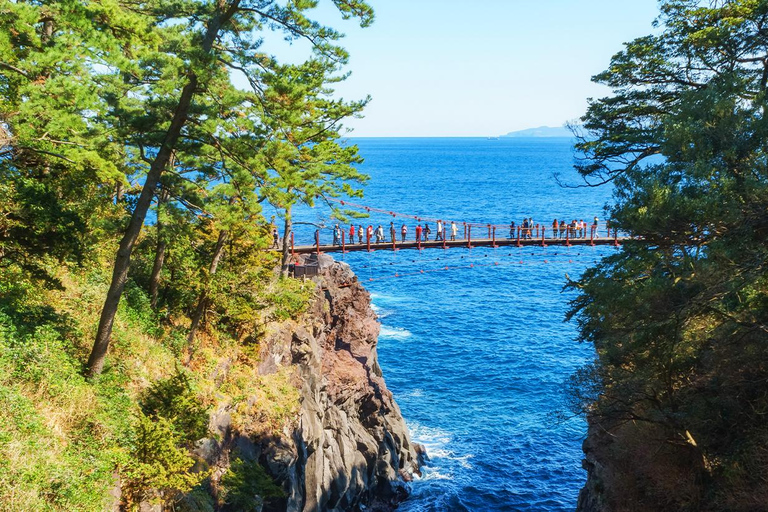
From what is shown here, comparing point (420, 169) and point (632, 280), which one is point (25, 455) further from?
point (420, 169)

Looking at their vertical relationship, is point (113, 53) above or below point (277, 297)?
above

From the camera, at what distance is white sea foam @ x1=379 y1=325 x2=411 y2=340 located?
46094mm

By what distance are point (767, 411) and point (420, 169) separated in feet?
532

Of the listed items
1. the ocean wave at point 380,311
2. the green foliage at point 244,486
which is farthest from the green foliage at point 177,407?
the ocean wave at point 380,311

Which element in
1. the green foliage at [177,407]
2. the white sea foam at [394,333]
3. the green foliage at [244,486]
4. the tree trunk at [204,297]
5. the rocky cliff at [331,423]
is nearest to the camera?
the green foliage at [177,407]

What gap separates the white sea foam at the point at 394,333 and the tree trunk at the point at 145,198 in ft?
112

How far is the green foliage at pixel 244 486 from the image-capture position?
14844 millimetres

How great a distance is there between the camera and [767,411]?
12539 mm

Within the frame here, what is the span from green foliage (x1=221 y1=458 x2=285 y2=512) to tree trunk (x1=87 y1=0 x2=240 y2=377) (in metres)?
4.58

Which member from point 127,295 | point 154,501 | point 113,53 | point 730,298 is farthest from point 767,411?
point 127,295

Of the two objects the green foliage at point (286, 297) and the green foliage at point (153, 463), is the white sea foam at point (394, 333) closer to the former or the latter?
the green foliage at point (286, 297)

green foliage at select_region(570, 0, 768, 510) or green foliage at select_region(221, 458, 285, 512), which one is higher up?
green foliage at select_region(570, 0, 768, 510)

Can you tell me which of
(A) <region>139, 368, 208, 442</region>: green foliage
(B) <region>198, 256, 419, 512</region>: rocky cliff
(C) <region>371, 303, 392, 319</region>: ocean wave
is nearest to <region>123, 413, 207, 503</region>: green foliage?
(A) <region>139, 368, 208, 442</region>: green foliage

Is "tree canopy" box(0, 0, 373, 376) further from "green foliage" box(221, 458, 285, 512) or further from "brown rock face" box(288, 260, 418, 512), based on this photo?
"brown rock face" box(288, 260, 418, 512)
